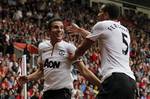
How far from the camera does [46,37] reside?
19047 mm

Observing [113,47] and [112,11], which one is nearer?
[113,47]

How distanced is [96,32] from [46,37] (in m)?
12.8

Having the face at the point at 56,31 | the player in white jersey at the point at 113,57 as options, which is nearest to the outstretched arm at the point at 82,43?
the player in white jersey at the point at 113,57

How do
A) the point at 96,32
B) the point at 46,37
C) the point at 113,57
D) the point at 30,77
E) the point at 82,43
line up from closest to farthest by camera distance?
the point at 113,57 < the point at 96,32 < the point at 82,43 < the point at 30,77 < the point at 46,37

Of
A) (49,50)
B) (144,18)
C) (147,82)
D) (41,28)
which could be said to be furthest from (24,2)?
(49,50)

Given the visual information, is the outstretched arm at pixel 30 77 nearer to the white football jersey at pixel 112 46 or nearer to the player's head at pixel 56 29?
the player's head at pixel 56 29

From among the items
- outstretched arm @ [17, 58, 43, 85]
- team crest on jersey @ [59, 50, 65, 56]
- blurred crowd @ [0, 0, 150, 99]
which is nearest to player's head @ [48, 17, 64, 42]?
team crest on jersey @ [59, 50, 65, 56]

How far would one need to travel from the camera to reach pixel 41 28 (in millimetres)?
22062

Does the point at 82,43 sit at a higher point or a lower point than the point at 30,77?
higher

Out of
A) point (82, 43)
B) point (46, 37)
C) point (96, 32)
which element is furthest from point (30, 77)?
point (46, 37)

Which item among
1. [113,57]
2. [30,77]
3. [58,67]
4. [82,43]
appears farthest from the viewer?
[30,77]

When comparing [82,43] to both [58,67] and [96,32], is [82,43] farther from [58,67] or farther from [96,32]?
[58,67]

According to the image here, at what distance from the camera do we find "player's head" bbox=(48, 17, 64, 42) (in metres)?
7.43

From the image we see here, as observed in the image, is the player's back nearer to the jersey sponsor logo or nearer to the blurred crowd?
the jersey sponsor logo
